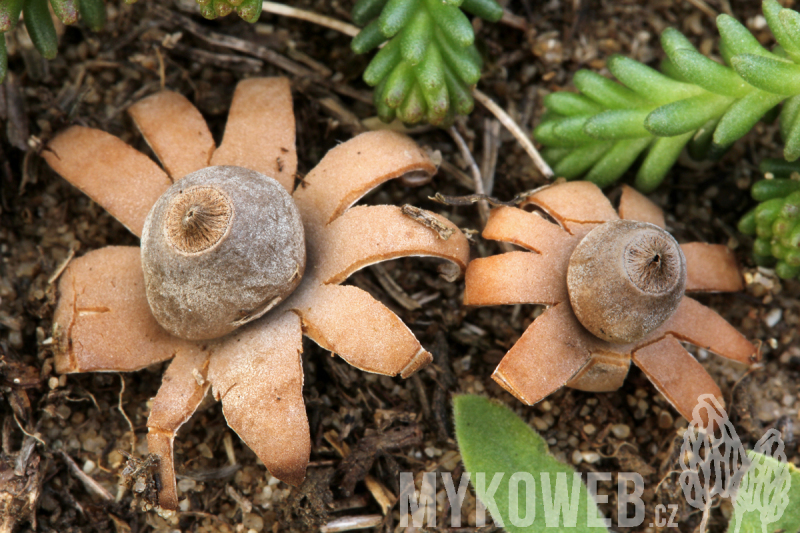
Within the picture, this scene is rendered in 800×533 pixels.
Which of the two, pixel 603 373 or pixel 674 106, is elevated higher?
pixel 674 106

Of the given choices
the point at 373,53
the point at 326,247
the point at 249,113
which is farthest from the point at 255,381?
the point at 373,53

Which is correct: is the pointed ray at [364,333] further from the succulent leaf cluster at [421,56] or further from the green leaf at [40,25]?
the green leaf at [40,25]

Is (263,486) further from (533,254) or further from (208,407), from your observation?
(533,254)

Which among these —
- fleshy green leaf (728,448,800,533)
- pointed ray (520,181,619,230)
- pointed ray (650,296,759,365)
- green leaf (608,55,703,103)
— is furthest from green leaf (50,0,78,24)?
fleshy green leaf (728,448,800,533)

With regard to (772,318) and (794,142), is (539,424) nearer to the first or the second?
(772,318)

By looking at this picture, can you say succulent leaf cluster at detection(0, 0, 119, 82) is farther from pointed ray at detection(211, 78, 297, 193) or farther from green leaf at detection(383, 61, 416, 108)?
green leaf at detection(383, 61, 416, 108)

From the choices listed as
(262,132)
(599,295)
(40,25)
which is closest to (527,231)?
(599,295)
